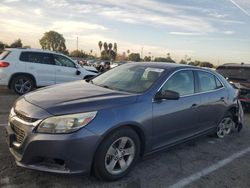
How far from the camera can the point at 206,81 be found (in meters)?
6.07

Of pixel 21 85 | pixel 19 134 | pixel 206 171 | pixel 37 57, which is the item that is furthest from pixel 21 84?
pixel 206 171

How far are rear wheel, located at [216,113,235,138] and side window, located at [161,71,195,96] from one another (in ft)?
5.10

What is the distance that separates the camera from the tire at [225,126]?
668cm

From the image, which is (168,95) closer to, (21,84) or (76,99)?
(76,99)

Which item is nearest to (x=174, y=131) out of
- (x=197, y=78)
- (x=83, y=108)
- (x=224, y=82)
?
(x=197, y=78)

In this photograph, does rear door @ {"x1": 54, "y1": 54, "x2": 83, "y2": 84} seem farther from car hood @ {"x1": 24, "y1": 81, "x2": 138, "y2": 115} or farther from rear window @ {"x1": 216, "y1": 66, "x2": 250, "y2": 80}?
car hood @ {"x1": 24, "y1": 81, "x2": 138, "y2": 115}

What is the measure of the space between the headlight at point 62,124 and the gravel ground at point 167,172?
0.57 meters

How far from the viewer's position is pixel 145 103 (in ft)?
14.6

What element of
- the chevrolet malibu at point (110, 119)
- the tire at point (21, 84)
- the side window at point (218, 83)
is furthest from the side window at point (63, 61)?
the side window at point (218, 83)

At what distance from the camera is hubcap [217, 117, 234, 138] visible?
22.1 feet

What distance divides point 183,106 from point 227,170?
1.20 metres

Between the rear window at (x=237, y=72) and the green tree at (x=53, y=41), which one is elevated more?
the green tree at (x=53, y=41)

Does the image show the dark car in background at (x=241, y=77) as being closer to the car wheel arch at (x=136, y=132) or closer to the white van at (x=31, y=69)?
the white van at (x=31, y=69)

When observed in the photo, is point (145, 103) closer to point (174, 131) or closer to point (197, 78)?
point (174, 131)
